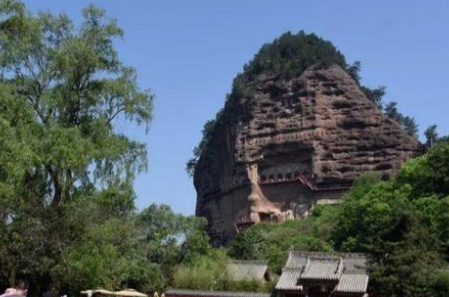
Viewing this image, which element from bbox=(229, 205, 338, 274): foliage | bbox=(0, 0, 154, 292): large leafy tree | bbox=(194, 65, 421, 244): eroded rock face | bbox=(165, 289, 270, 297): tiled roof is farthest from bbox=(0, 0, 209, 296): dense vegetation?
bbox=(194, 65, 421, 244): eroded rock face

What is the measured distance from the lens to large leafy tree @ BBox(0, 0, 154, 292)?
60.9 feet

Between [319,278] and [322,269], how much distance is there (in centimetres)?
78

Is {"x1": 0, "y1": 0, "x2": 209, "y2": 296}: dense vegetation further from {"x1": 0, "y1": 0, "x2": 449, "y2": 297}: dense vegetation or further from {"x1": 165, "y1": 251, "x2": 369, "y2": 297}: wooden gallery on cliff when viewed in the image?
{"x1": 165, "y1": 251, "x2": 369, "y2": 297}: wooden gallery on cliff

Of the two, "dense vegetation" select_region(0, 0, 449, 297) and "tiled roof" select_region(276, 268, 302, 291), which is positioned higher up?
"dense vegetation" select_region(0, 0, 449, 297)

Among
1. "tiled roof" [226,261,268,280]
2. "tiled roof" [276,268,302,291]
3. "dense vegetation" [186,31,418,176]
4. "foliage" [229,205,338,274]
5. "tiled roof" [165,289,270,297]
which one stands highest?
"dense vegetation" [186,31,418,176]

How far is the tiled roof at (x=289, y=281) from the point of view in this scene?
31.0 m

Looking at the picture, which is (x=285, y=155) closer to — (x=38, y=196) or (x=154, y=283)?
(x=154, y=283)

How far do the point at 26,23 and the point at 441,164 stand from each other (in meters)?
29.9

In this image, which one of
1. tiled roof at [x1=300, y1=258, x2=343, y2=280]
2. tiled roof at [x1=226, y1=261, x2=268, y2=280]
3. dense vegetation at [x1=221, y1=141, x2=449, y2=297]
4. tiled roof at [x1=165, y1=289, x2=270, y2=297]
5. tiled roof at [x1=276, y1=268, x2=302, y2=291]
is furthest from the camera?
tiled roof at [x1=226, y1=261, x2=268, y2=280]

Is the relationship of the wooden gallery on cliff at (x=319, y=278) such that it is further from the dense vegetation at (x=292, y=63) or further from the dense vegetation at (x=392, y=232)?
the dense vegetation at (x=292, y=63)

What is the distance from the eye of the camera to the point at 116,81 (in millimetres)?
20516

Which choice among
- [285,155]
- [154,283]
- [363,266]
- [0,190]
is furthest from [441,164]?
[0,190]

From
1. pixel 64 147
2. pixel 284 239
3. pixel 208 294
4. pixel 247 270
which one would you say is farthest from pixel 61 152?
pixel 284 239

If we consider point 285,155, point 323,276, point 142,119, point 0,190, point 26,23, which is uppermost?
point 285,155
